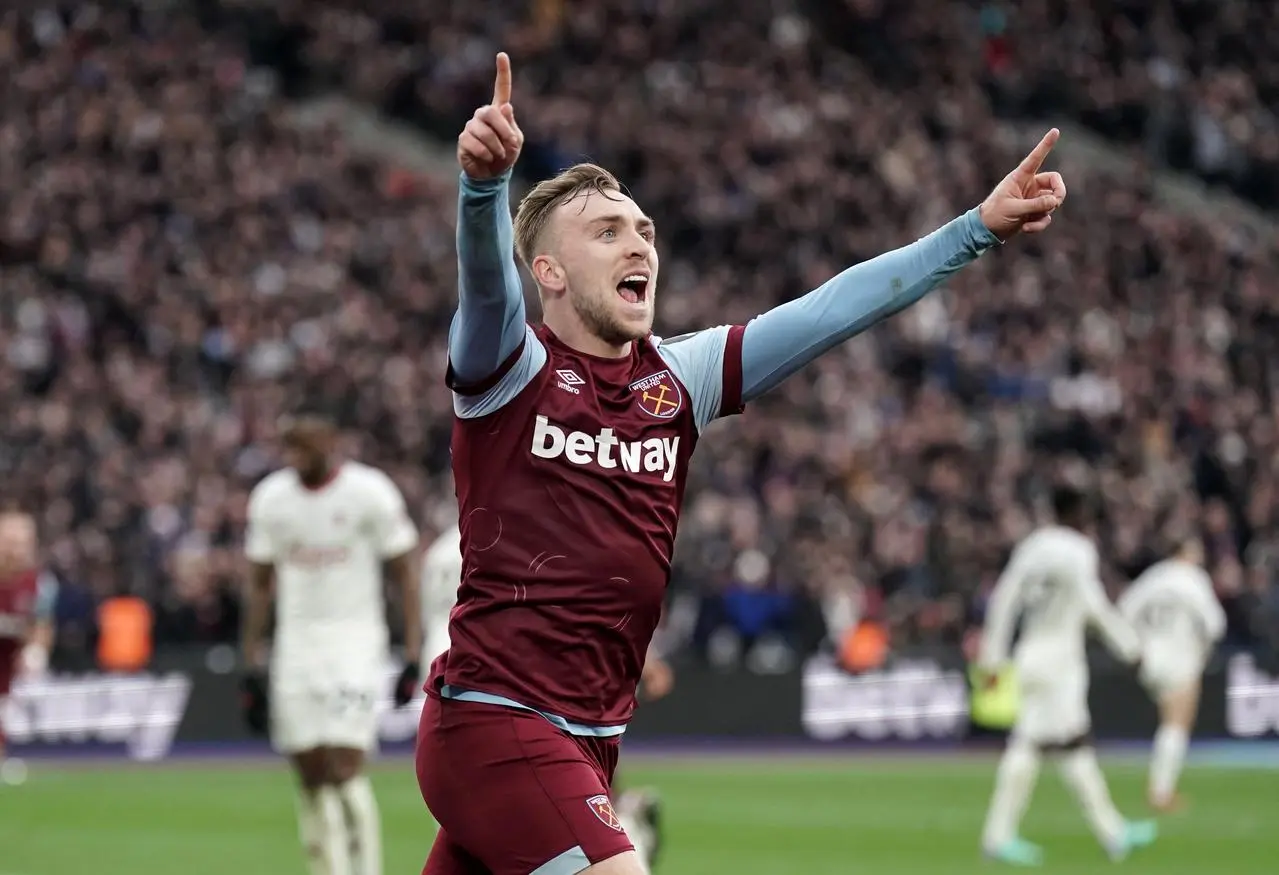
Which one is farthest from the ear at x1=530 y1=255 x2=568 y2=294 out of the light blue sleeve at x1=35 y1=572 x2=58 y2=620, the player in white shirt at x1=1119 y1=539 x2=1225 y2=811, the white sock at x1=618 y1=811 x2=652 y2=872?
the light blue sleeve at x1=35 y1=572 x2=58 y2=620

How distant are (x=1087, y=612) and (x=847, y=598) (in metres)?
7.21

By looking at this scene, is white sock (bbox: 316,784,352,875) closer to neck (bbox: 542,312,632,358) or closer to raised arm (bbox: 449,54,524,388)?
neck (bbox: 542,312,632,358)

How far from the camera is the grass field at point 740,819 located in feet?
46.8

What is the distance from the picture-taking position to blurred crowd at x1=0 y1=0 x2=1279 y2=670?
2309 cm

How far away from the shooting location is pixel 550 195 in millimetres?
5785

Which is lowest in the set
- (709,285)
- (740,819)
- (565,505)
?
(740,819)

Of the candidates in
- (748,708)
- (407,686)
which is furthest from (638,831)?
(748,708)

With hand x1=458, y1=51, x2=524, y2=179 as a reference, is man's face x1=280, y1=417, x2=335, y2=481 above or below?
below

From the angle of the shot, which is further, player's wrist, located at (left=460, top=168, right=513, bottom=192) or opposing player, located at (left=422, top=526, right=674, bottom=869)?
opposing player, located at (left=422, top=526, right=674, bottom=869)

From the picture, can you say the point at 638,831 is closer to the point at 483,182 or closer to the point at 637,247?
the point at 637,247

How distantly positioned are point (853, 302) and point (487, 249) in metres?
1.14

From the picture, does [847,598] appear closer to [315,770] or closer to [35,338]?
[35,338]

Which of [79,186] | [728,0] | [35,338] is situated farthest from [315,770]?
[728,0]

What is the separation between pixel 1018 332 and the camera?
26.4 m
